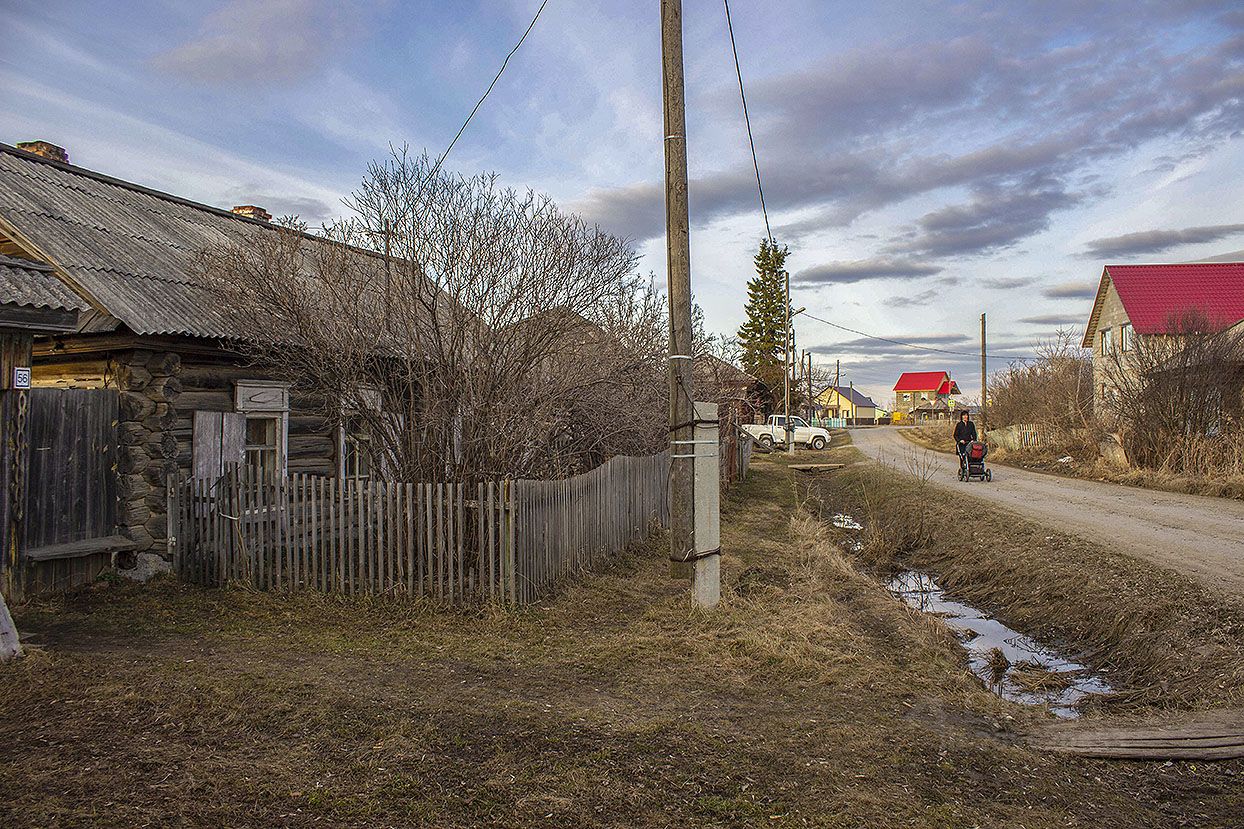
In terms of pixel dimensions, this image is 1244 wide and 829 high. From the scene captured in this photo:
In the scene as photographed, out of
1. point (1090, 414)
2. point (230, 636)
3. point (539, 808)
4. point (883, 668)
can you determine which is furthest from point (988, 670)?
point (1090, 414)

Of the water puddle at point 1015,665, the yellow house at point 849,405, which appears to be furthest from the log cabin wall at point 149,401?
the yellow house at point 849,405

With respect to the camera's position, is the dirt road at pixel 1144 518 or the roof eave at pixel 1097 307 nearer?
the dirt road at pixel 1144 518

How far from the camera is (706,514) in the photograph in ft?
26.2

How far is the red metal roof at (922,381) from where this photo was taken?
11339 centimetres

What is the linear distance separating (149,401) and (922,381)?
11833 centimetres

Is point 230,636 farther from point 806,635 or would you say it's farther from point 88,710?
point 806,635

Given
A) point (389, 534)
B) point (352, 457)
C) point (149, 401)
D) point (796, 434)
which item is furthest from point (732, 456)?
point (796, 434)

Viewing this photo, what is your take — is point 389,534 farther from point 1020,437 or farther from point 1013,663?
point 1020,437

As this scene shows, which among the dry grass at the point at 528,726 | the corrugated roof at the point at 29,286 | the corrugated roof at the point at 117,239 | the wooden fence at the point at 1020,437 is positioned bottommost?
the dry grass at the point at 528,726

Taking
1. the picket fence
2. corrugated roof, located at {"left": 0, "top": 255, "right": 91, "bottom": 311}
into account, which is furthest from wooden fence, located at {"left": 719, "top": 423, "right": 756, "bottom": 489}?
corrugated roof, located at {"left": 0, "top": 255, "right": 91, "bottom": 311}

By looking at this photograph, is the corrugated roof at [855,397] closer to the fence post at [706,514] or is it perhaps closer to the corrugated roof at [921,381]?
the corrugated roof at [921,381]

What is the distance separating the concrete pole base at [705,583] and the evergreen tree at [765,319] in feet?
151

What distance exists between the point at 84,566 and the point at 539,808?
7069 millimetres

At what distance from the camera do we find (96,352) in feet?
30.5
